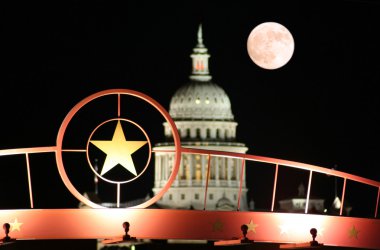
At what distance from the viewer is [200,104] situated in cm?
19350

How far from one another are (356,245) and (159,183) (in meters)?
145

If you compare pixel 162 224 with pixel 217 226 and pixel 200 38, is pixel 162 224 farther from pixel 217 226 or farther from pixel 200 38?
pixel 200 38

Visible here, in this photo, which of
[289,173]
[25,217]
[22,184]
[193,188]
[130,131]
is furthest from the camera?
[193,188]

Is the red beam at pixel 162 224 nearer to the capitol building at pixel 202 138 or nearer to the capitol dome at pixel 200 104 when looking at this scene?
the capitol building at pixel 202 138

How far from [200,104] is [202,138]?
15.9 feet

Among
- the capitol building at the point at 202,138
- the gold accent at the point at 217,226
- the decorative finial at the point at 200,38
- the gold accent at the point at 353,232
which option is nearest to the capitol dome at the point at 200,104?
the capitol building at the point at 202,138

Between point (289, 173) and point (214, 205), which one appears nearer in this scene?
point (289, 173)

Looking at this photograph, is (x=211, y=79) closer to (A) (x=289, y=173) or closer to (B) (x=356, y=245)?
(A) (x=289, y=173)

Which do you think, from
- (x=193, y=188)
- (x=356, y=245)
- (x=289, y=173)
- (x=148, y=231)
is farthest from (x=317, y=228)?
(x=193, y=188)

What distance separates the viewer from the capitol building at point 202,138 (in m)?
187

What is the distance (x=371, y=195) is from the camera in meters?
128

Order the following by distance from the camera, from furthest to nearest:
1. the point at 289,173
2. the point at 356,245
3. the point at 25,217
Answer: the point at 289,173, the point at 356,245, the point at 25,217

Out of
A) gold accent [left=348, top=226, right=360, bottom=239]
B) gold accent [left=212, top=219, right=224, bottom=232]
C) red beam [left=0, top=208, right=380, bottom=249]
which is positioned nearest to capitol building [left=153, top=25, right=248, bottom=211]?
gold accent [left=348, top=226, right=360, bottom=239]

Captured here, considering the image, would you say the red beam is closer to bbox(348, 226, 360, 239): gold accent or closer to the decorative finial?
bbox(348, 226, 360, 239): gold accent
